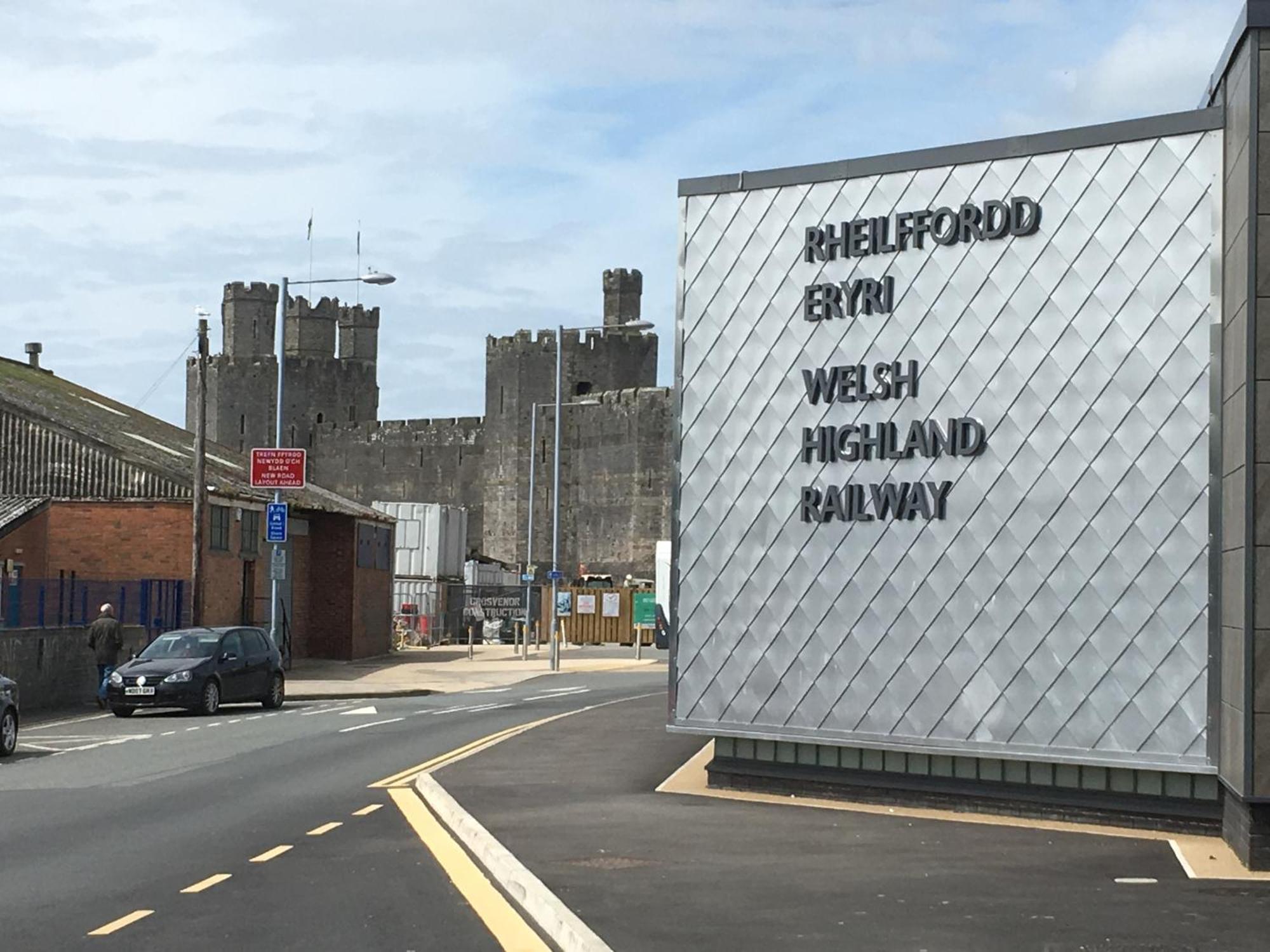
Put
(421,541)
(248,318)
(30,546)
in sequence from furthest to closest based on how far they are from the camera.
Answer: (248,318) < (421,541) < (30,546)

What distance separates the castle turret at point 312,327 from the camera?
12731 cm

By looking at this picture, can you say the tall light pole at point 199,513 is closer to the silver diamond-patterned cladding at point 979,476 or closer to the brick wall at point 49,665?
the brick wall at point 49,665

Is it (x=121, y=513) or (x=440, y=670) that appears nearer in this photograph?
(x=121, y=513)

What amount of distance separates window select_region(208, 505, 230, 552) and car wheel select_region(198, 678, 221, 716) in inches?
506

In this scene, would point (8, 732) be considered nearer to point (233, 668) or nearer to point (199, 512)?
point (233, 668)

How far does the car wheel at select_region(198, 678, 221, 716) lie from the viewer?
2900 centimetres

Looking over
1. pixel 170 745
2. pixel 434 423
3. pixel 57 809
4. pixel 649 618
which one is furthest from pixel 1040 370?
pixel 434 423

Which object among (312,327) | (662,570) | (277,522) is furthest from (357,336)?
(277,522)

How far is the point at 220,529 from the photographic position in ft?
140

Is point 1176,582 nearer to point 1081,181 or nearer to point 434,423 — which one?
point 1081,181

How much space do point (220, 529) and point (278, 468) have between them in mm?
7451

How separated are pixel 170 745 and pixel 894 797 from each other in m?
11.1

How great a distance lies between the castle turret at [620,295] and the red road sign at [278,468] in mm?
68908

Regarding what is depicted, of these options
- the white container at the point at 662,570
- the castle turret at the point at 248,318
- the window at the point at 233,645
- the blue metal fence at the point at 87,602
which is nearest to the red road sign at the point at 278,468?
the blue metal fence at the point at 87,602
